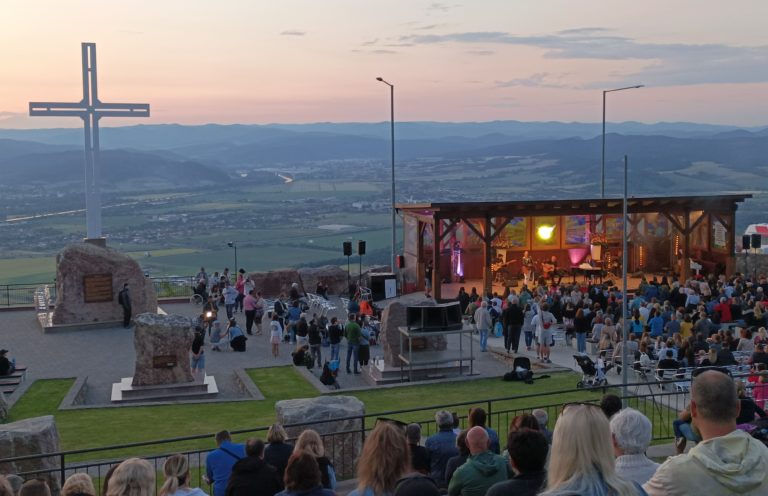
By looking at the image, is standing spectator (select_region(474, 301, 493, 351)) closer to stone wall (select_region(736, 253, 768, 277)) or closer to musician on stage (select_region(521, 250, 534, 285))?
musician on stage (select_region(521, 250, 534, 285))

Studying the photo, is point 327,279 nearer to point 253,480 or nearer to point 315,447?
point 315,447

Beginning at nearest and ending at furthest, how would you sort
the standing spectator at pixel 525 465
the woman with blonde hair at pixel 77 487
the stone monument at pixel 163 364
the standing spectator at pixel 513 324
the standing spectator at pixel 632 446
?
the standing spectator at pixel 525 465 < the standing spectator at pixel 632 446 < the woman with blonde hair at pixel 77 487 < the stone monument at pixel 163 364 < the standing spectator at pixel 513 324

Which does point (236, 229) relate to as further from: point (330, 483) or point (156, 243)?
point (330, 483)

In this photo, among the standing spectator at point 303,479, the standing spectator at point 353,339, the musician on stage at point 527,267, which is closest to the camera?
the standing spectator at point 303,479

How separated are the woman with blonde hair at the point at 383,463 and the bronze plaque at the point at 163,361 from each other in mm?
15754

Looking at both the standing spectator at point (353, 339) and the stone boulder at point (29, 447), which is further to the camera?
the standing spectator at point (353, 339)

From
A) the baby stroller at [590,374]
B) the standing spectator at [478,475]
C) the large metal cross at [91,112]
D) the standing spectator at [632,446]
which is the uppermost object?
the large metal cross at [91,112]

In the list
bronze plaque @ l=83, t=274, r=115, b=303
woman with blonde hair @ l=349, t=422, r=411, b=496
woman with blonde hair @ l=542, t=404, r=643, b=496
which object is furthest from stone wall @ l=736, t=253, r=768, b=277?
woman with blonde hair @ l=542, t=404, r=643, b=496

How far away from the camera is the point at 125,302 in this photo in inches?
1142

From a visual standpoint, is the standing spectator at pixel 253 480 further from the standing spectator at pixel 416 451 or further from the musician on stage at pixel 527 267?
the musician on stage at pixel 527 267

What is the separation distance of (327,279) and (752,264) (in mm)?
16807

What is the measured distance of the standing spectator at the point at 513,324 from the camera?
24.0 metres

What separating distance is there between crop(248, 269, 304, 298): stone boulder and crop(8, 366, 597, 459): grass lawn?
13.0m

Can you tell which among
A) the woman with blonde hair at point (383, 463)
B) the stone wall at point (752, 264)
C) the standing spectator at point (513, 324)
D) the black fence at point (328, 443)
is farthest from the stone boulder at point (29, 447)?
the stone wall at point (752, 264)
